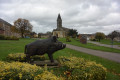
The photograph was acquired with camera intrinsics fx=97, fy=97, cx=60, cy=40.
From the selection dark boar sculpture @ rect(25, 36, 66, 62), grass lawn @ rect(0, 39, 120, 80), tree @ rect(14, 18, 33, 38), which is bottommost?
grass lawn @ rect(0, 39, 120, 80)

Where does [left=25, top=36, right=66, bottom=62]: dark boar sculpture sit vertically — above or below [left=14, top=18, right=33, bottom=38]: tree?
below

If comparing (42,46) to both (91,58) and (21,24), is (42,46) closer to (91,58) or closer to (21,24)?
(91,58)

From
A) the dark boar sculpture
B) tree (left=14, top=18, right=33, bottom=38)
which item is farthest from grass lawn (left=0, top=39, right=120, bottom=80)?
tree (left=14, top=18, right=33, bottom=38)

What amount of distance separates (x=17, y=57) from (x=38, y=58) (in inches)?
72.9

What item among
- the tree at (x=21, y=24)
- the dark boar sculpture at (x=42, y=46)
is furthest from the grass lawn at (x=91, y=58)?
the tree at (x=21, y=24)

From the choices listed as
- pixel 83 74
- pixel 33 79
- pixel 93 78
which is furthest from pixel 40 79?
pixel 93 78

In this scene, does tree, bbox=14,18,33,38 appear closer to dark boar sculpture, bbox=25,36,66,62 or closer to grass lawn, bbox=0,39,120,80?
grass lawn, bbox=0,39,120,80

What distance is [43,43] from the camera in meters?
6.76

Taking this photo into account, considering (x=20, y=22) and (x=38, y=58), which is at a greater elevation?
(x=20, y=22)

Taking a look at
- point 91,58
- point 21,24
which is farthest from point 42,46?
point 21,24

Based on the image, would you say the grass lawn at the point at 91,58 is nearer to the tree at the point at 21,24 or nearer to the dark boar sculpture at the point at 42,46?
the dark boar sculpture at the point at 42,46

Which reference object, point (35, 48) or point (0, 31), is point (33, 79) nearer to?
point (35, 48)

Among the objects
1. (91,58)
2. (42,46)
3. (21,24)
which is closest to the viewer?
(42,46)

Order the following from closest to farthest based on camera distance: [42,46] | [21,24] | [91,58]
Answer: [42,46]
[91,58]
[21,24]
